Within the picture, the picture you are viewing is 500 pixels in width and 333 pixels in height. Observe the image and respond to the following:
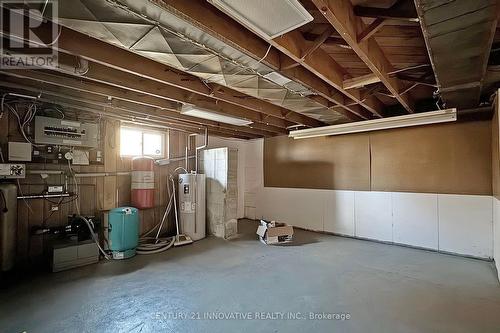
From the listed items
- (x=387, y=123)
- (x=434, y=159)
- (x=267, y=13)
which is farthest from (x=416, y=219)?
(x=267, y=13)

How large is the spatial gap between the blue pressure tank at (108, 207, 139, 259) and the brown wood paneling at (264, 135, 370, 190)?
3646mm

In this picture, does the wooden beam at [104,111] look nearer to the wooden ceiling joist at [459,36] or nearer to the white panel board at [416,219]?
the wooden ceiling joist at [459,36]

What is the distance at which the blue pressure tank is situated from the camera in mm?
3648

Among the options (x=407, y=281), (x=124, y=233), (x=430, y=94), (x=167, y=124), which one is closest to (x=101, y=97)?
(x=167, y=124)

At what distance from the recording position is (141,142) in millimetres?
4883

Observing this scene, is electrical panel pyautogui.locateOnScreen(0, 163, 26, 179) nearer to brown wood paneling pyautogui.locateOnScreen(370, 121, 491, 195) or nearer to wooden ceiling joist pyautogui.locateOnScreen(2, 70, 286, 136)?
wooden ceiling joist pyautogui.locateOnScreen(2, 70, 286, 136)

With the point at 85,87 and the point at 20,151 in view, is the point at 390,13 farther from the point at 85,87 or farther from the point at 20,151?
the point at 20,151

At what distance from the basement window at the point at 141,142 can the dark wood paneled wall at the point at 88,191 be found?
0.16 metres

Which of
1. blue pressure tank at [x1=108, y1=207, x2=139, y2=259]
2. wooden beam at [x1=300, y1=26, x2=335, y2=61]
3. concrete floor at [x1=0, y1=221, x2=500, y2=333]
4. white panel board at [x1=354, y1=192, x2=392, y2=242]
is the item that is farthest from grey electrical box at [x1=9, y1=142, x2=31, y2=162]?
white panel board at [x1=354, y1=192, x2=392, y2=242]

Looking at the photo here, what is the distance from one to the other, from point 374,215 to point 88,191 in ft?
16.9

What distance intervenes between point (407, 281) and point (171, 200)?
4.18 meters

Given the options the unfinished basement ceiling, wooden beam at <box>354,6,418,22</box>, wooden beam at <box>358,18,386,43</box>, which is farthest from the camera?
wooden beam at <box>358,18,386,43</box>

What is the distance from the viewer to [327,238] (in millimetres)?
4914

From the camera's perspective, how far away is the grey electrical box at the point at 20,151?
3156 millimetres
